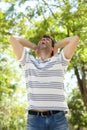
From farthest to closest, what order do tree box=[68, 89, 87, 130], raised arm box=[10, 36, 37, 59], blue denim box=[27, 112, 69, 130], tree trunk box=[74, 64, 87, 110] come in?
1. tree box=[68, 89, 87, 130]
2. tree trunk box=[74, 64, 87, 110]
3. raised arm box=[10, 36, 37, 59]
4. blue denim box=[27, 112, 69, 130]

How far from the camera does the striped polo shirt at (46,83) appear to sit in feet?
12.1

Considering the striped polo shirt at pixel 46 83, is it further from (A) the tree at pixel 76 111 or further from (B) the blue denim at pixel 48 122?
(A) the tree at pixel 76 111

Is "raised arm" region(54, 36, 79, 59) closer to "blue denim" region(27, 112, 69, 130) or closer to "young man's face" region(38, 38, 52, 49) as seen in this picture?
"young man's face" region(38, 38, 52, 49)

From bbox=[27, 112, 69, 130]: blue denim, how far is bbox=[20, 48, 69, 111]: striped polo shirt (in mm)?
84

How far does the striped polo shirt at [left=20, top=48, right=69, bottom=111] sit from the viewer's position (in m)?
3.70

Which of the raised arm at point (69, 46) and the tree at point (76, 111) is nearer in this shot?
the raised arm at point (69, 46)

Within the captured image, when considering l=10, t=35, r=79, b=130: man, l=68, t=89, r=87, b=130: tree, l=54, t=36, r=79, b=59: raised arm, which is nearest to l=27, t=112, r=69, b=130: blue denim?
l=10, t=35, r=79, b=130: man

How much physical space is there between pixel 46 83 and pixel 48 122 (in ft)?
1.27

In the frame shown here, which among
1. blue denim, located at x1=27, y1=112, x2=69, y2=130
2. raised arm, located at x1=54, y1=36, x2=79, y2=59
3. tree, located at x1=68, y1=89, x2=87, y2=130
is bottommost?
tree, located at x1=68, y1=89, x2=87, y2=130

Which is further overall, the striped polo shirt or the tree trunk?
the tree trunk

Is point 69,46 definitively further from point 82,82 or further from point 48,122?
point 82,82

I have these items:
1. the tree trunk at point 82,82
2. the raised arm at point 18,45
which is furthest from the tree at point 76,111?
the raised arm at point 18,45

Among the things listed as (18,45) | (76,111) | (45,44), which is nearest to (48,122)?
(45,44)

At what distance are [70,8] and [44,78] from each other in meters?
10.2
